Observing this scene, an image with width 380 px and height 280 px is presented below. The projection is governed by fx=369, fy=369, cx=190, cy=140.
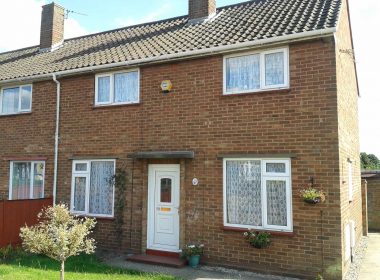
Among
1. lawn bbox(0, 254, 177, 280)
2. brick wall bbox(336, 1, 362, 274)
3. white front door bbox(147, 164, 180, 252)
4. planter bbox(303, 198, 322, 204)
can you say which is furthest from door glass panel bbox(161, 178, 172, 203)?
brick wall bbox(336, 1, 362, 274)

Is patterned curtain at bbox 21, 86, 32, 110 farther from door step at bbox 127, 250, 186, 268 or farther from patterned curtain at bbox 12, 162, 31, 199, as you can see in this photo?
door step at bbox 127, 250, 186, 268

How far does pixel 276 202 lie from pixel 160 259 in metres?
3.29

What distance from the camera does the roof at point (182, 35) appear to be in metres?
9.23

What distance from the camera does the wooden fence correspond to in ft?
33.2

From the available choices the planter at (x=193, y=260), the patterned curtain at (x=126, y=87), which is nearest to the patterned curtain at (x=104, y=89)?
the patterned curtain at (x=126, y=87)

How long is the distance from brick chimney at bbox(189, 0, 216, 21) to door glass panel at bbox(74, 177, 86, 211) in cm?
653

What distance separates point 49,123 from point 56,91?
106 cm

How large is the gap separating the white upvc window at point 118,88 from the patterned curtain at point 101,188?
187 cm

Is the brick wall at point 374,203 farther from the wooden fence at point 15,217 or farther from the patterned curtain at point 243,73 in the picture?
the wooden fence at point 15,217

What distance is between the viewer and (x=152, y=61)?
33.6 ft

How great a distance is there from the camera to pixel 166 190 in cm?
995

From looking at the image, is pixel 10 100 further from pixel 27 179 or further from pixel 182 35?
pixel 182 35

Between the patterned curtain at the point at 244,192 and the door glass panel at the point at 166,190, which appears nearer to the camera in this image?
the patterned curtain at the point at 244,192

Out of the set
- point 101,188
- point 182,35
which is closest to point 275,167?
point 101,188
